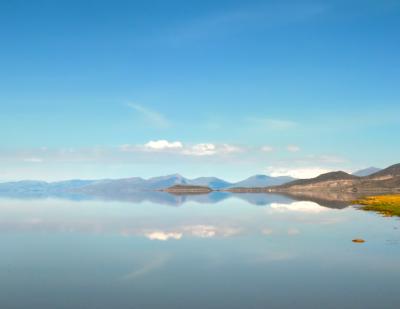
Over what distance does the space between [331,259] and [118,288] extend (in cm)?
2240

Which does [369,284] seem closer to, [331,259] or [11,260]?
[331,259]

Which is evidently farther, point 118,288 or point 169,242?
point 169,242

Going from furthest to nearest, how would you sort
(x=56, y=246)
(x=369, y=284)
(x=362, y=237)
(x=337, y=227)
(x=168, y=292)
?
1. (x=337, y=227)
2. (x=362, y=237)
3. (x=56, y=246)
4. (x=369, y=284)
5. (x=168, y=292)

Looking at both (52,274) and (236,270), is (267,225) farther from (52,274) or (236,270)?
(52,274)

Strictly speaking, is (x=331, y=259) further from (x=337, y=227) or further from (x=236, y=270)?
(x=337, y=227)

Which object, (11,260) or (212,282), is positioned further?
(11,260)

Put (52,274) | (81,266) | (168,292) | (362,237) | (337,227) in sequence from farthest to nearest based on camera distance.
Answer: (337,227) → (362,237) → (81,266) → (52,274) → (168,292)

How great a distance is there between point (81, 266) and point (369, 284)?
25.7 metres

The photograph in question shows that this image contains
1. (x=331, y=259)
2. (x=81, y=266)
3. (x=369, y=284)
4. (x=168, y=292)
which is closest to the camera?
(x=168, y=292)

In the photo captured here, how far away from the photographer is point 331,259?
131 feet

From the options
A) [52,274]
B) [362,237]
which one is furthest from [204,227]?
[52,274]

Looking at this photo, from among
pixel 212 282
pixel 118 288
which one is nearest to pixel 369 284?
pixel 212 282

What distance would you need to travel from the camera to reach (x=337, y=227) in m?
A: 67.6

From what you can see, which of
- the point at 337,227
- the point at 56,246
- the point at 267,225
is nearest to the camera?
the point at 56,246
